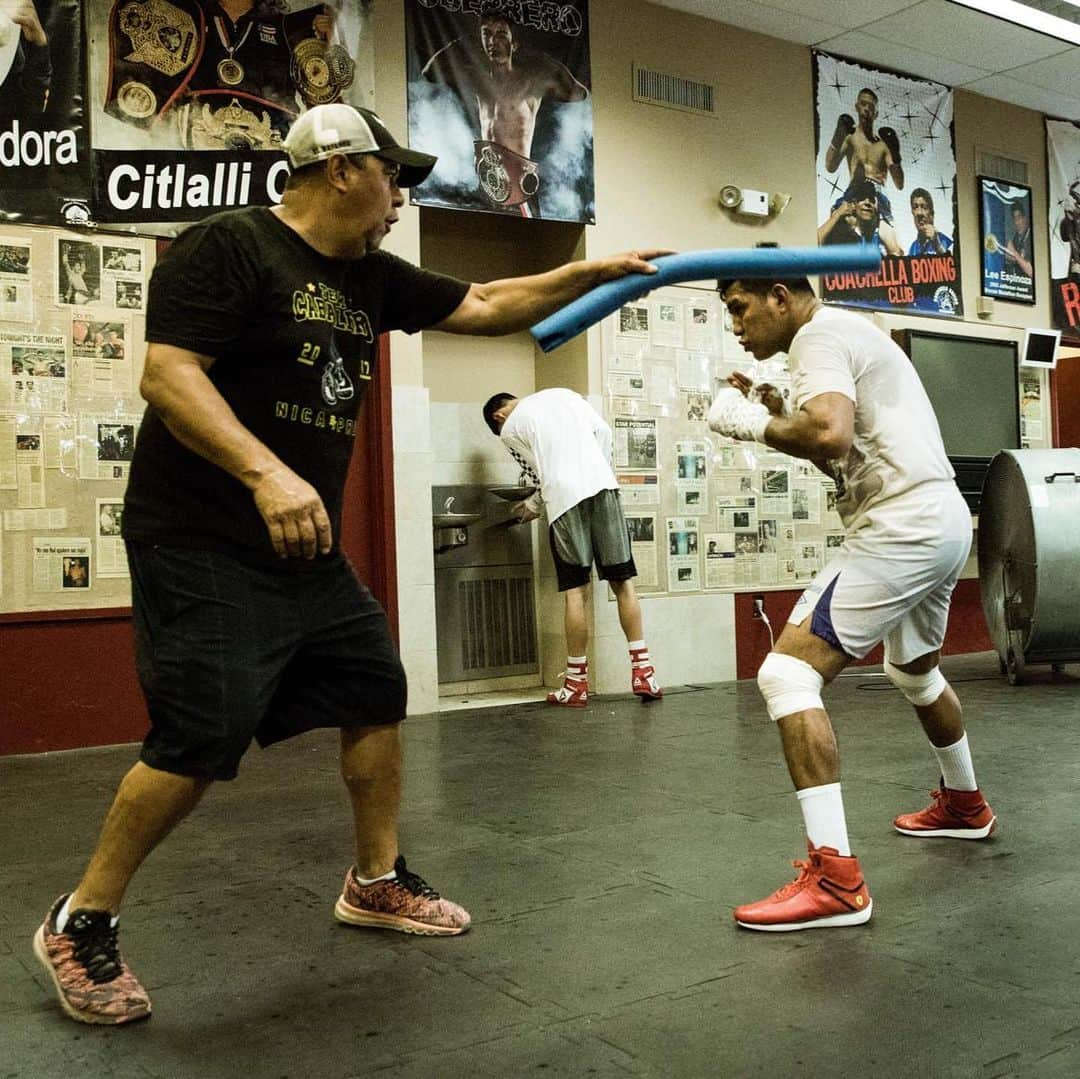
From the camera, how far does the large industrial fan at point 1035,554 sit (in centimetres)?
616

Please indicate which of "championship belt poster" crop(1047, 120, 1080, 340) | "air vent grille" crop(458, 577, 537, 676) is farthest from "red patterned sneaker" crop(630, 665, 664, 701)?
"championship belt poster" crop(1047, 120, 1080, 340)

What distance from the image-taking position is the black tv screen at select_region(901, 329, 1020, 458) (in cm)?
800

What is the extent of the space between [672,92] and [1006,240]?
313 cm

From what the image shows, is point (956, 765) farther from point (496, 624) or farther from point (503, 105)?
point (503, 105)

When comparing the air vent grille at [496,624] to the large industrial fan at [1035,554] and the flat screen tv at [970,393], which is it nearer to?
the large industrial fan at [1035,554]

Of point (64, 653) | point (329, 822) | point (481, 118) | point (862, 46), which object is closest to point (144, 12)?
point (481, 118)

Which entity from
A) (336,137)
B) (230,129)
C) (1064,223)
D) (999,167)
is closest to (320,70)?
(230,129)

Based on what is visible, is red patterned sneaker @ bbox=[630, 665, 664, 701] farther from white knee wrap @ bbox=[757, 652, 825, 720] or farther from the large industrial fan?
white knee wrap @ bbox=[757, 652, 825, 720]

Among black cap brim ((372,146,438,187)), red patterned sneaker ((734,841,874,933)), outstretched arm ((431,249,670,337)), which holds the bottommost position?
red patterned sneaker ((734,841,874,933))

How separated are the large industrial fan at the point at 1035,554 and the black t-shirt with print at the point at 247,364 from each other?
15.8ft

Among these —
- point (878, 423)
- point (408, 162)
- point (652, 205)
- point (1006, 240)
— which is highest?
point (1006, 240)

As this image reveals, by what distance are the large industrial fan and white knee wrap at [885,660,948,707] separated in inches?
135

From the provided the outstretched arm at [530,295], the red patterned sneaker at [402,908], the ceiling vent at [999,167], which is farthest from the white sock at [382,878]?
the ceiling vent at [999,167]

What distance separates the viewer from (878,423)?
285 centimetres
